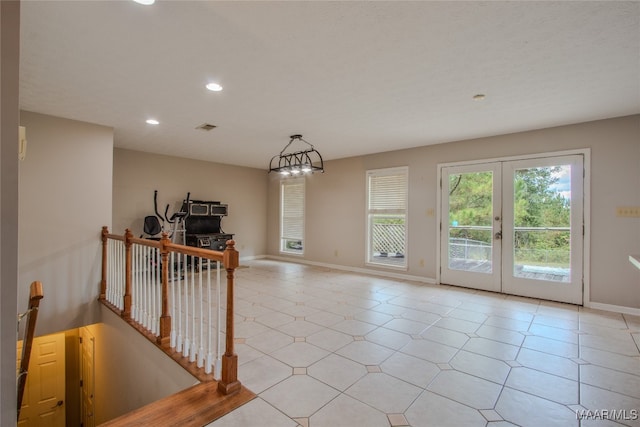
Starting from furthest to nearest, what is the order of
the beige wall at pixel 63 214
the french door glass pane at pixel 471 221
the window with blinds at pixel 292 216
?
the window with blinds at pixel 292 216 → the french door glass pane at pixel 471 221 → the beige wall at pixel 63 214

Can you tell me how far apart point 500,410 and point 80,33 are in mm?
3685

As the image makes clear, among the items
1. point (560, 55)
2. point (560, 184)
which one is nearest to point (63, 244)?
point (560, 55)

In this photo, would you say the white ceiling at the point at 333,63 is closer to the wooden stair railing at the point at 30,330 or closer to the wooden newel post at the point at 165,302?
the wooden newel post at the point at 165,302

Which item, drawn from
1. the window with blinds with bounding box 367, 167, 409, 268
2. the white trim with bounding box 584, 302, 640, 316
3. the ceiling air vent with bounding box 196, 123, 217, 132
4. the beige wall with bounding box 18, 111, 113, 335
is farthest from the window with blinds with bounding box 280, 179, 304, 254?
the white trim with bounding box 584, 302, 640, 316

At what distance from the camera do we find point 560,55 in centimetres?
231

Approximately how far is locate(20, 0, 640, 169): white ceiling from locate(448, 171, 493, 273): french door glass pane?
958 mm

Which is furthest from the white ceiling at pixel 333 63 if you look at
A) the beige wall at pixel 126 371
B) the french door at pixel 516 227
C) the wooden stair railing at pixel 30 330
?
the beige wall at pixel 126 371

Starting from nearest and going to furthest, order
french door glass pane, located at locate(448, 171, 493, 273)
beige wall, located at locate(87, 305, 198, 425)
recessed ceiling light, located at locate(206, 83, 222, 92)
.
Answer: beige wall, located at locate(87, 305, 198, 425) < recessed ceiling light, located at locate(206, 83, 222, 92) < french door glass pane, located at locate(448, 171, 493, 273)

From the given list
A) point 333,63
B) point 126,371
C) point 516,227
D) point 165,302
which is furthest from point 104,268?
point 516,227

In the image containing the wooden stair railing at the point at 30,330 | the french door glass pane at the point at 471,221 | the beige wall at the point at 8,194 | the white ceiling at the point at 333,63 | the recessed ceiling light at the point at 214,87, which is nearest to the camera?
the beige wall at the point at 8,194

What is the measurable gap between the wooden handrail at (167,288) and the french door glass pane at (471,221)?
404 centimetres

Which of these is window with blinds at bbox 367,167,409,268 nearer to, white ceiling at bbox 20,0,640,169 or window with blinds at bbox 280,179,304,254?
white ceiling at bbox 20,0,640,169

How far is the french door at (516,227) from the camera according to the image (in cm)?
405

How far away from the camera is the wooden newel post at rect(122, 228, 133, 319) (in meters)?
3.37
